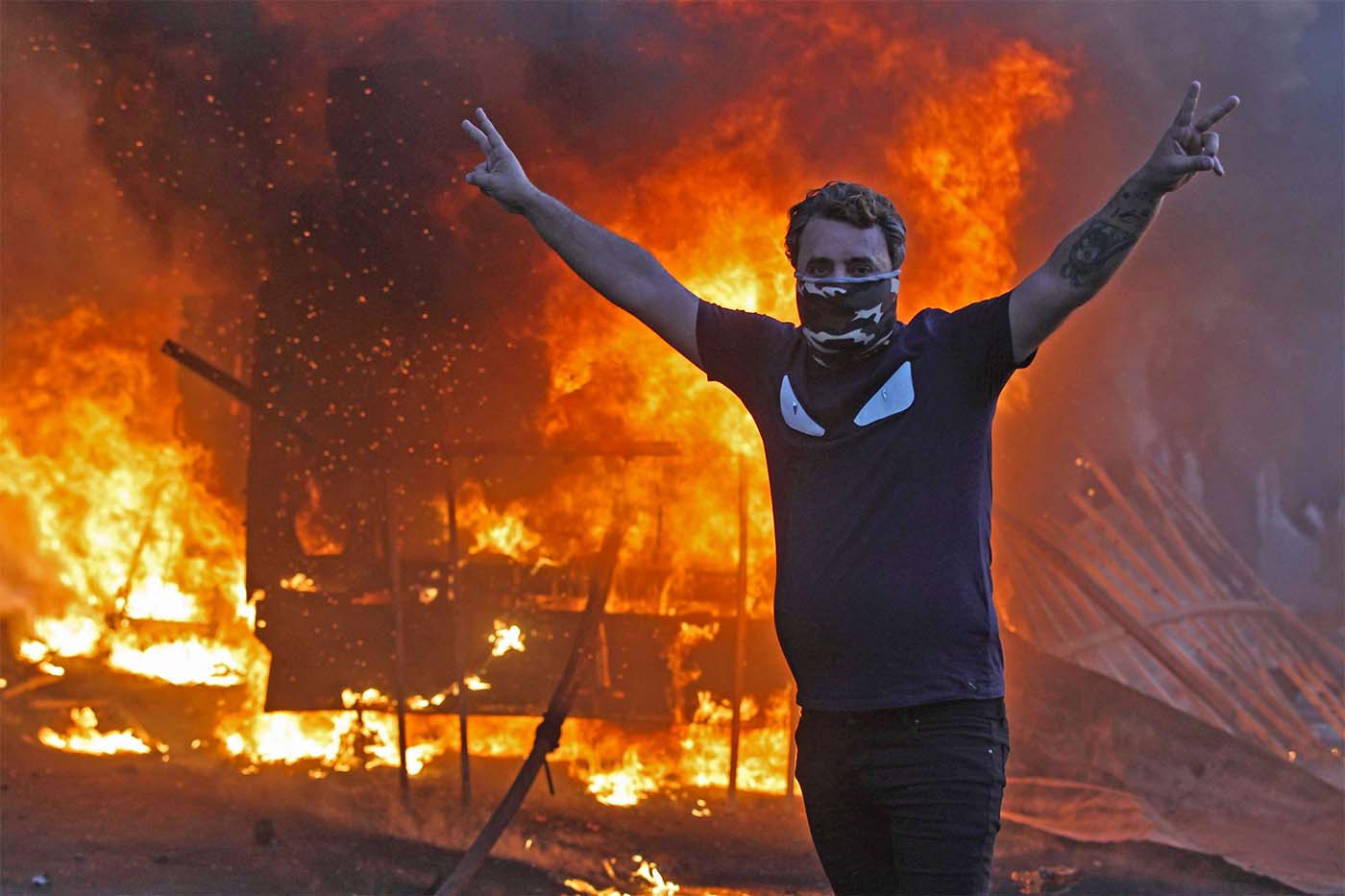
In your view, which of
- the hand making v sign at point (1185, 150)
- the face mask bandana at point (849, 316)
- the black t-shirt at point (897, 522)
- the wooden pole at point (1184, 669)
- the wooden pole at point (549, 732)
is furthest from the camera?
the wooden pole at point (1184, 669)

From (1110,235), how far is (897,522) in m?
0.72

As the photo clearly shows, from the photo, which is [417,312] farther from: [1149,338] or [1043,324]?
[1149,338]

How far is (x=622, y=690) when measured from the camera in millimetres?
6719

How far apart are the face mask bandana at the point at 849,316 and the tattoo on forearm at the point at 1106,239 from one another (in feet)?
1.30

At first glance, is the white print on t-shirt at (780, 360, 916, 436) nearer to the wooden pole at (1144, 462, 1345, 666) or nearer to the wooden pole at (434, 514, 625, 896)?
the wooden pole at (434, 514, 625, 896)

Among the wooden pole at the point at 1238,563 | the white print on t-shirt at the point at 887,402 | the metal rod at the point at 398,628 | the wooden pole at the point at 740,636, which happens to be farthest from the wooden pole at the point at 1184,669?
the white print on t-shirt at the point at 887,402

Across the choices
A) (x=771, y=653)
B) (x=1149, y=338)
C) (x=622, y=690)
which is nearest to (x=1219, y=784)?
(x=771, y=653)

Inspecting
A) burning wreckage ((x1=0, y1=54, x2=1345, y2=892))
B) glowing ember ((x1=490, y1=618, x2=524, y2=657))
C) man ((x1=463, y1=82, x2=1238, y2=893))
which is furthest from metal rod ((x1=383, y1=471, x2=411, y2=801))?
man ((x1=463, y1=82, x2=1238, y2=893))

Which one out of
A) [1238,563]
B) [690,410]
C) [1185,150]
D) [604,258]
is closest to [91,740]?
[690,410]

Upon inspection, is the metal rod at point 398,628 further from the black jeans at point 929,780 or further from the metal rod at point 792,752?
the black jeans at point 929,780

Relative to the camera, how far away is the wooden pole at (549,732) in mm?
5078

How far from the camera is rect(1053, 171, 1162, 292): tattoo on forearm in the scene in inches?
90.4

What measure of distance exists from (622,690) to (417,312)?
102 inches

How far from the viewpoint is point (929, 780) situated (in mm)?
2328
